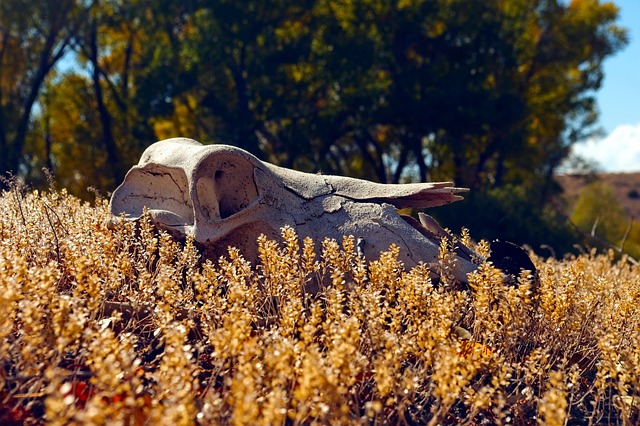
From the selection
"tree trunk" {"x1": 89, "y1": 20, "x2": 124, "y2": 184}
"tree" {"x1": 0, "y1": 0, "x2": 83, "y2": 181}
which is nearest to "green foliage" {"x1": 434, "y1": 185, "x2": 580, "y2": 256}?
"tree trunk" {"x1": 89, "y1": 20, "x2": 124, "y2": 184}

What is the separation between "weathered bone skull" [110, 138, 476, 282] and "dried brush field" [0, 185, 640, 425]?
206 mm

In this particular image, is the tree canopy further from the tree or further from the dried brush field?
the dried brush field

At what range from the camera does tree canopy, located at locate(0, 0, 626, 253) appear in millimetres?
19516

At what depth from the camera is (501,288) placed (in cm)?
425

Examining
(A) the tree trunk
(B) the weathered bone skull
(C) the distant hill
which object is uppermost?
(A) the tree trunk

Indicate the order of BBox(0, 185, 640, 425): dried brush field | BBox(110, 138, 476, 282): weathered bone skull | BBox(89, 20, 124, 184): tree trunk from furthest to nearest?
BBox(89, 20, 124, 184): tree trunk
BBox(110, 138, 476, 282): weathered bone skull
BBox(0, 185, 640, 425): dried brush field

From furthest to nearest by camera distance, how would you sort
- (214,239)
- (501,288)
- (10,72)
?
1. (10,72)
2. (214,239)
3. (501,288)

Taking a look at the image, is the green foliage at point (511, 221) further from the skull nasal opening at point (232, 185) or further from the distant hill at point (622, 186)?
the distant hill at point (622, 186)

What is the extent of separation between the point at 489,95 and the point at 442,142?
2904 mm

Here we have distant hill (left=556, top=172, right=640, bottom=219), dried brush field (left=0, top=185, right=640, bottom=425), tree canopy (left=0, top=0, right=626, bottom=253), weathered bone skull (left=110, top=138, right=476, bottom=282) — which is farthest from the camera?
distant hill (left=556, top=172, right=640, bottom=219)

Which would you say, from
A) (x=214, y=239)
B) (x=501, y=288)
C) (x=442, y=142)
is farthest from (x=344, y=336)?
(x=442, y=142)

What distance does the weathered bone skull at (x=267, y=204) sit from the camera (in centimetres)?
491

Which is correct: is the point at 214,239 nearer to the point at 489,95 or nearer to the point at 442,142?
the point at 489,95

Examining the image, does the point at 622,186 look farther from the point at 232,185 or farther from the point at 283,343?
the point at 283,343
